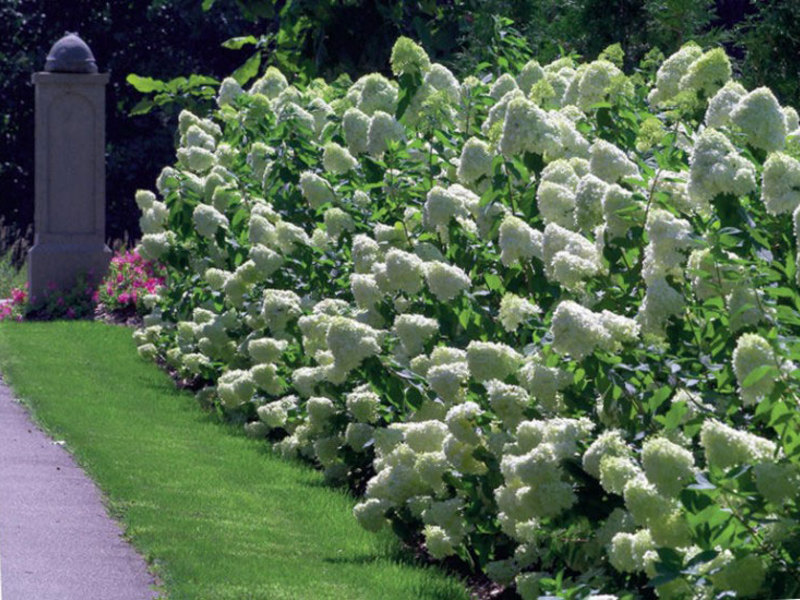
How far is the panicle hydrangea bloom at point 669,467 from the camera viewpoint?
13.8ft

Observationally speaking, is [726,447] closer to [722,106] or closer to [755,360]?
[755,360]

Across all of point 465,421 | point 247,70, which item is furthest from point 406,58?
point 247,70

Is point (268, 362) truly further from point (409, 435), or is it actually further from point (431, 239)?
point (409, 435)

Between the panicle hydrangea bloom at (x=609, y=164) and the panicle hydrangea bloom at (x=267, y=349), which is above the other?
the panicle hydrangea bloom at (x=609, y=164)

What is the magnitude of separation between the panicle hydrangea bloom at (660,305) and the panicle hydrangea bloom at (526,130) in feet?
4.88

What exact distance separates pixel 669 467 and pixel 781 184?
121 cm

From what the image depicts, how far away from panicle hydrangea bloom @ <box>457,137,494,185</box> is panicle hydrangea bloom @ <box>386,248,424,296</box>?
516 mm

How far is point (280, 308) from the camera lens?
8.42m

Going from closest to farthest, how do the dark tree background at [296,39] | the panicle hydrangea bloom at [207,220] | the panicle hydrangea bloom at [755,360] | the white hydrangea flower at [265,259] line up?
the panicle hydrangea bloom at [755,360] → the white hydrangea flower at [265,259] → the panicle hydrangea bloom at [207,220] → the dark tree background at [296,39]

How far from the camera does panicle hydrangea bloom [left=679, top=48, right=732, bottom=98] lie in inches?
263

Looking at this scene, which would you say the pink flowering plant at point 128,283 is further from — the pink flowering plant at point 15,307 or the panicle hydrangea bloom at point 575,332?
the panicle hydrangea bloom at point 575,332

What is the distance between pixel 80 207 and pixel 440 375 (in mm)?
11086

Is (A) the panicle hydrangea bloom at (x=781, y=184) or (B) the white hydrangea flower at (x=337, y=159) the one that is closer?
(A) the panicle hydrangea bloom at (x=781, y=184)

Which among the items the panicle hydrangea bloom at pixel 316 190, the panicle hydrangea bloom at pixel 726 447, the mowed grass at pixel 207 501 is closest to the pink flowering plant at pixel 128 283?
the mowed grass at pixel 207 501
